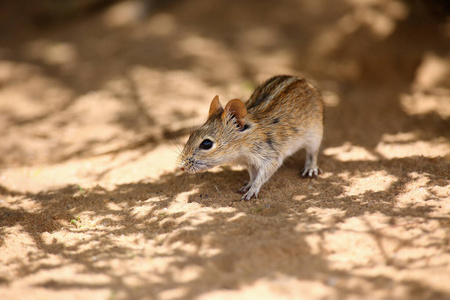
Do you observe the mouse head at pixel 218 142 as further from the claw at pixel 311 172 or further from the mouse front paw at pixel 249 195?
the claw at pixel 311 172

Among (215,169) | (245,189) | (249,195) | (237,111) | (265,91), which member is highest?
(265,91)

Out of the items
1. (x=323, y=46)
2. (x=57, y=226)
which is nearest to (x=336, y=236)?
(x=57, y=226)

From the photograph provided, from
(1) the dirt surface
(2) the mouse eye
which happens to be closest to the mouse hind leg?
(1) the dirt surface

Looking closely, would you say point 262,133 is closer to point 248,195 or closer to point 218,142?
point 218,142

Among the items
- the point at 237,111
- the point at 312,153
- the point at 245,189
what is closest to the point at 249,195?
the point at 245,189

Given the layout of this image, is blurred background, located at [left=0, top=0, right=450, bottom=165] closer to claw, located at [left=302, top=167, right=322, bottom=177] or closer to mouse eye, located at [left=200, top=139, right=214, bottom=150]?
claw, located at [left=302, top=167, right=322, bottom=177]

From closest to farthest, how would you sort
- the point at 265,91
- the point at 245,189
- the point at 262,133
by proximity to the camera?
the point at 262,133 → the point at 245,189 → the point at 265,91

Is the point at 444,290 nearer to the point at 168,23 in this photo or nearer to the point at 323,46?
the point at 323,46
